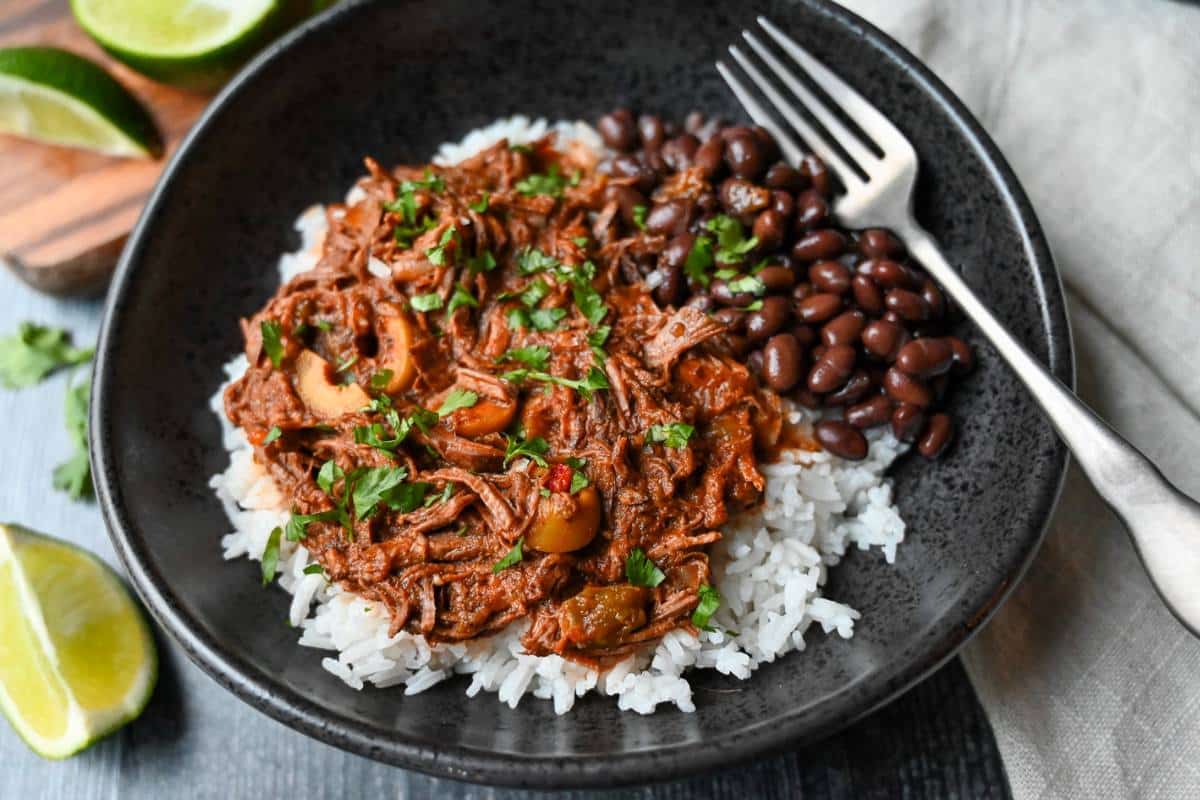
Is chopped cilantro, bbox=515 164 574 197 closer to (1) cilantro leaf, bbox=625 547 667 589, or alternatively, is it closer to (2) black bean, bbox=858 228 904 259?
(2) black bean, bbox=858 228 904 259

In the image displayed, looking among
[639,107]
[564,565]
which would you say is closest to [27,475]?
[564,565]

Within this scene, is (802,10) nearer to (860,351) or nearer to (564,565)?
(860,351)

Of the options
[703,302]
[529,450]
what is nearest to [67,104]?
[529,450]

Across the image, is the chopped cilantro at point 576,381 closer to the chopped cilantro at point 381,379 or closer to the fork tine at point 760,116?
the chopped cilantro at point 381,379

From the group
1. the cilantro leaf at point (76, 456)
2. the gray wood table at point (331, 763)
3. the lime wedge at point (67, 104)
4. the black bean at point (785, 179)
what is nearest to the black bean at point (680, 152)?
the black bean at point (785, 179)

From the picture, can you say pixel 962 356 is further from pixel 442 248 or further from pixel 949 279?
pixel 442 248

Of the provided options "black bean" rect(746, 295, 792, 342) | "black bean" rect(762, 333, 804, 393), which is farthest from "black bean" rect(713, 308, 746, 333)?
"black bean" rect(762, 333, 804, 393)
